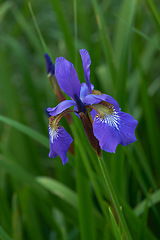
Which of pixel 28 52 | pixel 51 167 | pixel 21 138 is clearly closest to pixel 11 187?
pixel 21 138

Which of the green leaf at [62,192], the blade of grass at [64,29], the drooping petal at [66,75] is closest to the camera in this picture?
the drooping petal at [66,75]

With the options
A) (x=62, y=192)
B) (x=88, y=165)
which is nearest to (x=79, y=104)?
(x=88, y=165)

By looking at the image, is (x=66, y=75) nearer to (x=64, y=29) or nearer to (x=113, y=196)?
(x=113, y=196)

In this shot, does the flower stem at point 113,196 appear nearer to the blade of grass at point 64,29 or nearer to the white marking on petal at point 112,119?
the white marking on petal at point 112,119

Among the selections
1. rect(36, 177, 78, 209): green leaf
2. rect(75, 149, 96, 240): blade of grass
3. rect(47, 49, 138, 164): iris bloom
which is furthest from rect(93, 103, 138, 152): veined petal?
rect(36, 177, 78, 209): green leaf

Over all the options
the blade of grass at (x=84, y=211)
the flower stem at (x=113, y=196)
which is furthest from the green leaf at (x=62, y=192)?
the flower stem at (x=113, y=196)

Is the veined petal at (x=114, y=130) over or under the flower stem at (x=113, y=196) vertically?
over

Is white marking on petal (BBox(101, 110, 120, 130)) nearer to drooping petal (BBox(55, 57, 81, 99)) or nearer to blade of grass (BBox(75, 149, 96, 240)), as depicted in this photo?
drooping petal (BBox(55, 57, 81, 99))
